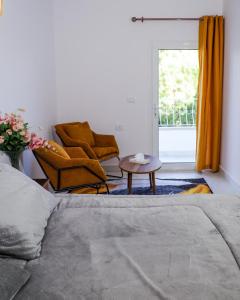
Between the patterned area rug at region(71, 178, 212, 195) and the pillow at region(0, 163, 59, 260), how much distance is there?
7.63 ft

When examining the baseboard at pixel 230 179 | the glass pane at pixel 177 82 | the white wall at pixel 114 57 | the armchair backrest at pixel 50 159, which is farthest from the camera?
the glass pane at pixel 177 82

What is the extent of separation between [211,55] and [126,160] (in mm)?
2064

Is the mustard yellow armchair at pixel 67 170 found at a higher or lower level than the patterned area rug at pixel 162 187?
higher

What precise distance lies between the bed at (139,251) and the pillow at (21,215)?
6 centimetres

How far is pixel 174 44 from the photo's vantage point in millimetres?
4770

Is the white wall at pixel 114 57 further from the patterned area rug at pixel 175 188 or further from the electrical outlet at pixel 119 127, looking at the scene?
the patterned area rug at pixel 175 188

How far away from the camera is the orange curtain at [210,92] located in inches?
179

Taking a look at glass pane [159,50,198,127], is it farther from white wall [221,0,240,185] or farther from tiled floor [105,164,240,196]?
tiled floor [105,164,240,196]

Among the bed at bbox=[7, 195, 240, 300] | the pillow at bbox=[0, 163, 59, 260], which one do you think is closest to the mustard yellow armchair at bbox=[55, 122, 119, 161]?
the bed at bbox=[7, 195, 240, 300]

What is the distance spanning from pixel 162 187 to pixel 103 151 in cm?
96

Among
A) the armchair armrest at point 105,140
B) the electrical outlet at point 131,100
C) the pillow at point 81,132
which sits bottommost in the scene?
the armchair armrest at point 105,140

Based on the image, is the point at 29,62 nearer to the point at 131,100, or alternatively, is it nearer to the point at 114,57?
the point at 114,57

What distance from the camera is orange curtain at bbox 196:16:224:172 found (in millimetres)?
4559

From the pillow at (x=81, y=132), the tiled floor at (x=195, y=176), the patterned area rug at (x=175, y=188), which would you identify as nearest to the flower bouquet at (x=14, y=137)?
the patterned area rug at (x=175, y=188)
